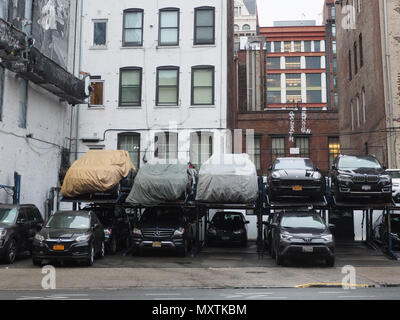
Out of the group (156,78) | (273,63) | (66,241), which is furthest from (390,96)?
(273,63)

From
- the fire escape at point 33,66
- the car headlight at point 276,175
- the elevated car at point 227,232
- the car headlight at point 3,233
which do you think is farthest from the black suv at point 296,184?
the fire escape at point 33,66

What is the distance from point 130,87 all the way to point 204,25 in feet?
17.9

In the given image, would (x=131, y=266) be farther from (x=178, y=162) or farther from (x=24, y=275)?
(x=178, y=162)

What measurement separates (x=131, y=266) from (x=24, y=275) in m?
3.59

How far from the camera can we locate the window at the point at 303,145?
3997 centimetres

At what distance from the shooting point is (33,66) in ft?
66.9

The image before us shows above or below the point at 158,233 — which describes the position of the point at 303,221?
above

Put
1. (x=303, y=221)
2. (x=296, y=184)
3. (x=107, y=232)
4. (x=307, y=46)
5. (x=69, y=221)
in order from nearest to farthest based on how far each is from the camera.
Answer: (x=69, y=221) < (x=303, y=221) < (x=296, y=184) < (x=107, y=232) < (x=307, y=46)

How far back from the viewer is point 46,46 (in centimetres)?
2331

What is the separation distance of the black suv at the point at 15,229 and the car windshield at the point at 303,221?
8.95 meters

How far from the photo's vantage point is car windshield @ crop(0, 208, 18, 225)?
632 inches

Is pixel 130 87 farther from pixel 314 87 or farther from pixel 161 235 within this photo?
pixel 314 87

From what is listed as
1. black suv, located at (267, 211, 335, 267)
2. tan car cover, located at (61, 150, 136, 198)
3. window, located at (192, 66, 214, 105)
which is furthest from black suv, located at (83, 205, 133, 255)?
window, located at (192, 66, 214, 105)
